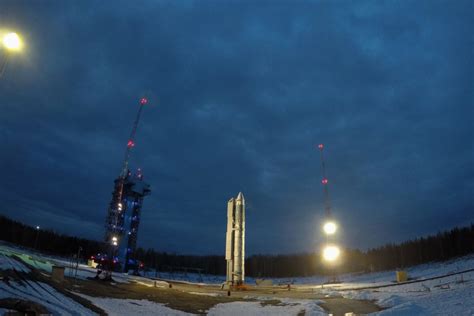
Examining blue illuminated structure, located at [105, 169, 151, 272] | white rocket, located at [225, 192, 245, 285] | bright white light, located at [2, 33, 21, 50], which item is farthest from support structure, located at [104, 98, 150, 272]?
bright white light, located at [2, 33, 21, 50]

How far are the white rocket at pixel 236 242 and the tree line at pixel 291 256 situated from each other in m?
45.6

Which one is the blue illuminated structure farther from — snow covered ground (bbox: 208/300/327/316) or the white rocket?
snow covered ground (bbox: 208/300/327/316)

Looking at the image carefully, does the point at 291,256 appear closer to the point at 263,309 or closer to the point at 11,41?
the point at 263,309

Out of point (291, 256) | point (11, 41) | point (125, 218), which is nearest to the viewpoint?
point (11, 41)

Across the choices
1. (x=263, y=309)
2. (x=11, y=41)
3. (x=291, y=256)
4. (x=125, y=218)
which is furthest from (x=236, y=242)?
(x=291, y=256)

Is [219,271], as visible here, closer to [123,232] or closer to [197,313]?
[123,232]

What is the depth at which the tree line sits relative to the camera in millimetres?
116312

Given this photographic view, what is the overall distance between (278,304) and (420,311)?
12.6 meters

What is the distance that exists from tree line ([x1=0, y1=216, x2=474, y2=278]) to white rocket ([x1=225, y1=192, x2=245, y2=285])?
150 feet

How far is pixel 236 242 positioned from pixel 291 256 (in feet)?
405

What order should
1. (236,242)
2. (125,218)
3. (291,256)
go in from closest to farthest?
(236,242)
(125,218)
(291,256)

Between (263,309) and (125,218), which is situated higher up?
(125,218)

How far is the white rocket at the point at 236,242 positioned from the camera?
54.1 meters

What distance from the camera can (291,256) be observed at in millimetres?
171875
